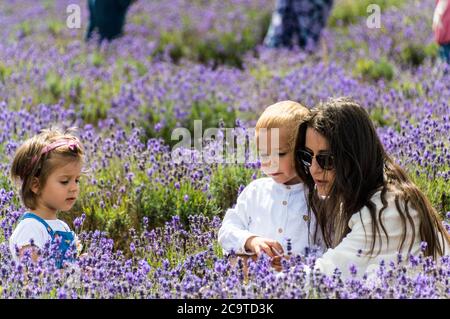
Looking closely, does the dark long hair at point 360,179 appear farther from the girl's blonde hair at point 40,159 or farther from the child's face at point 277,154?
the girl's blonde hair at point 40,159

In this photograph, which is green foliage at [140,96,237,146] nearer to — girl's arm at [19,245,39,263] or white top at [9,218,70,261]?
white top at [9,218,70,261]

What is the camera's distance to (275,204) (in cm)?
394

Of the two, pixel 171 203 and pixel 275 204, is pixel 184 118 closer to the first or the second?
pixel 171 203

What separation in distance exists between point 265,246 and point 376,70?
405cm

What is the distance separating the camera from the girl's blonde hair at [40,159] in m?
3.83

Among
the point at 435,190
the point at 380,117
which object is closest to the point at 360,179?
the point at 435,190

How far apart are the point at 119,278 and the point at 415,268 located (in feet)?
3.74

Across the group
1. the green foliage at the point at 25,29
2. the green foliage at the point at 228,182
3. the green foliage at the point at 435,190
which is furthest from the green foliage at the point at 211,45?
the green foliage at the point at 435,190

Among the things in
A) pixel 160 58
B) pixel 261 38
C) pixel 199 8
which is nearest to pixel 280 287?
pixel 160 58

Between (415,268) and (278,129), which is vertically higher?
(278,129)

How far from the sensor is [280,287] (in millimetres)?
3164

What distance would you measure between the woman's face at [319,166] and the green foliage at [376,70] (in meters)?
3.69

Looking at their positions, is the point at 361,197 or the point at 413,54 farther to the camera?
the point at 413,54
